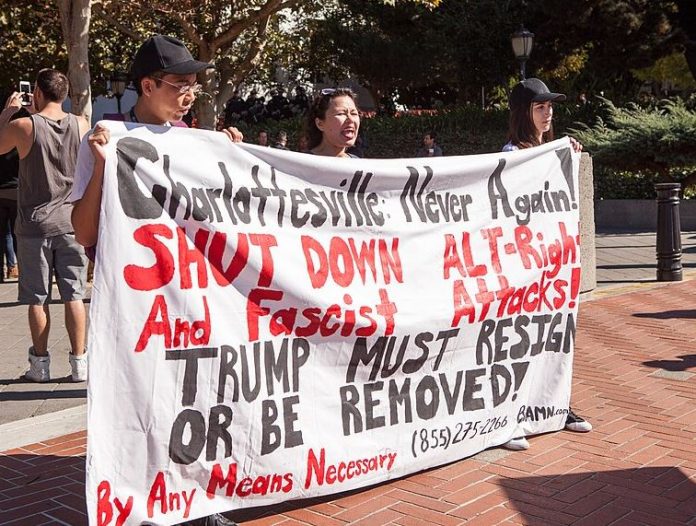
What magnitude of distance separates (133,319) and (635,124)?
45.4 feet

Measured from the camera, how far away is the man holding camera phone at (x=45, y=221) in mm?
6012

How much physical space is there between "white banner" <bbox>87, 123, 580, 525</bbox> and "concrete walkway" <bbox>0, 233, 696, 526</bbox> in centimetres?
13

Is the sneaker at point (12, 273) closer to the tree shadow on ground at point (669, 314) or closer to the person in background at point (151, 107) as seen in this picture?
the tree shadow on ground at point (669, 314)

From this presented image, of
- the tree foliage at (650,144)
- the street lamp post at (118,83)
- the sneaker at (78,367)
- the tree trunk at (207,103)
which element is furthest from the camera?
the street lamp post at (118,83)

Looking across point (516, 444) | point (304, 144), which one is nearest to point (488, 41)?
point (304, 144)

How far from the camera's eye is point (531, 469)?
443 centimetres

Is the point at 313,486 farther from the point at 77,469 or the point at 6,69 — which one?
the point at 6,69

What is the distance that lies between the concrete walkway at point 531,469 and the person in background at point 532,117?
14 centimetres

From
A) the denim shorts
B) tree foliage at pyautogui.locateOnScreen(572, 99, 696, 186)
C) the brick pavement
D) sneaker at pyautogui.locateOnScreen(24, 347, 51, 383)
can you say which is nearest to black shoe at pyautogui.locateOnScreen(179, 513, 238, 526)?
the brick pavement

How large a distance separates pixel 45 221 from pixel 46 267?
0.99 ft

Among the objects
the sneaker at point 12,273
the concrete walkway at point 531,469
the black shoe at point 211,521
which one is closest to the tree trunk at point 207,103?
the sneaker at point 12,273

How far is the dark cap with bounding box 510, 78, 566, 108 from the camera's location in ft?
16.2

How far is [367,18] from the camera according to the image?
3538 cm

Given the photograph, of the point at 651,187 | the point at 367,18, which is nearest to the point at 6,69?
the point at 367,18
